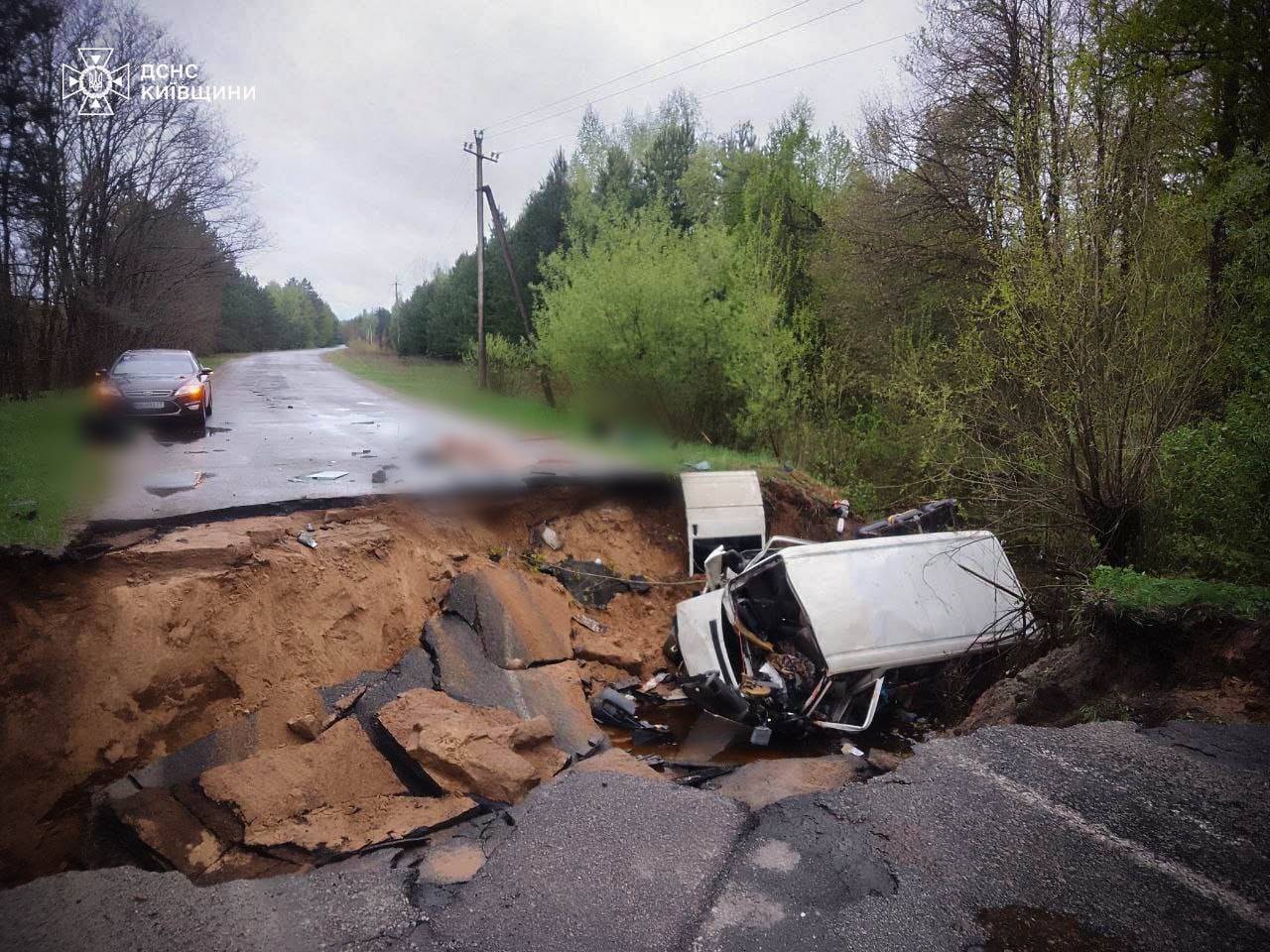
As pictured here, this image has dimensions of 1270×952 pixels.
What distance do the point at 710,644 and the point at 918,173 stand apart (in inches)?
432

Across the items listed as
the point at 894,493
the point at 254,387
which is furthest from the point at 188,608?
the point at 254,387

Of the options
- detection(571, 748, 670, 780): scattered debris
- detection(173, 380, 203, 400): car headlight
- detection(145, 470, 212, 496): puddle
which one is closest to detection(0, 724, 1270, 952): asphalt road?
detection(571, 748, 670, 780): scattered debris

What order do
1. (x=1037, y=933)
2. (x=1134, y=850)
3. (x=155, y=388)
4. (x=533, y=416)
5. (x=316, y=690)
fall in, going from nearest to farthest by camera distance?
(x=1037, y=933)
(x=1134, y=850)
(x=316, y=690)
(x=155, y=388)
(x=533, y=416)

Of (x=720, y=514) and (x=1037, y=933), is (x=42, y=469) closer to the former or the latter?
(x=720, y=514)

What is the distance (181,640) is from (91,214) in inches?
328

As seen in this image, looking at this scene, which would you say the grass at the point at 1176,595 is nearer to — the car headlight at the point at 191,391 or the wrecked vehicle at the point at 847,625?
the wrecked vehicle at the point at 847,625

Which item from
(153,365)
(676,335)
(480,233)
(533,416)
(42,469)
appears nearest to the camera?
(42,469)

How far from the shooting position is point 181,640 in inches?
213

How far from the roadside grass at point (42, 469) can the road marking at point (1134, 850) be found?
667 centimetres

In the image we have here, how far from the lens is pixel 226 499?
700cm

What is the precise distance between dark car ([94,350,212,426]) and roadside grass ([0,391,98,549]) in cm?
50

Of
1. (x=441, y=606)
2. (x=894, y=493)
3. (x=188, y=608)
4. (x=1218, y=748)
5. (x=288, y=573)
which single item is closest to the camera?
(x=1218, y=748)

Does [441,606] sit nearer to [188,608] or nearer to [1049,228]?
[188,608]

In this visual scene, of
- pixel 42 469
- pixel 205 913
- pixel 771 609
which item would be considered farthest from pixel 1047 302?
pixel 42 469
